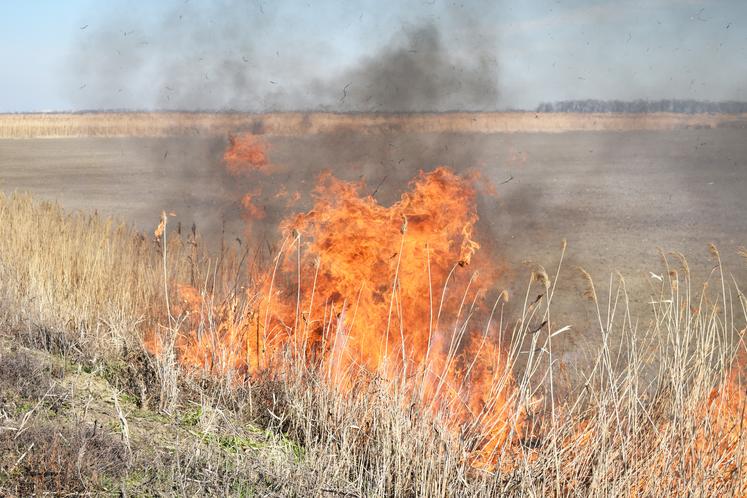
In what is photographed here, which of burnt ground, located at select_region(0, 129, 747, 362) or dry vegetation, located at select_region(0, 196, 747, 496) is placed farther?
burnt ground, located at select_region(0, 129, 747, 362)

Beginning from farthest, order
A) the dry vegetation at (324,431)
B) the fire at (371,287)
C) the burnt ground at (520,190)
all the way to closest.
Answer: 1. the burnt ground at (520,190)
2. the fire at (371,287)
3. the dry vegetation at (324,431)

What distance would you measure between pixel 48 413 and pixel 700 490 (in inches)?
122

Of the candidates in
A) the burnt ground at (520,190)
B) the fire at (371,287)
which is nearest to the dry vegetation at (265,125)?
the burnt ground at (520,190)

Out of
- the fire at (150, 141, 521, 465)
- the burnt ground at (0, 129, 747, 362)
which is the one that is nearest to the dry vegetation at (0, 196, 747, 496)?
the fire at (150, 141, 521, 465)

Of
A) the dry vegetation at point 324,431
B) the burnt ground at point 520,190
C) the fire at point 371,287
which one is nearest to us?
the dry vegetation at point 324,431

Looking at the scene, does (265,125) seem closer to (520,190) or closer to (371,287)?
(520,190)

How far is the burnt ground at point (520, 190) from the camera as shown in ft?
44.9

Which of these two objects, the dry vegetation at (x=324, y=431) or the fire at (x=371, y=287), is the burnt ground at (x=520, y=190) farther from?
the dry vegetation at (x=324, y=431)

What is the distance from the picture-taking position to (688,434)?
3986mm

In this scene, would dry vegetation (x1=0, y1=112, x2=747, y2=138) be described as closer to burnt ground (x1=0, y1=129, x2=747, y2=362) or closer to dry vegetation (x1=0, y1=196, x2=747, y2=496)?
burnt ground (x1=0, y1=129, x2=747, y2=362)

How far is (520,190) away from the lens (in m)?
24.0

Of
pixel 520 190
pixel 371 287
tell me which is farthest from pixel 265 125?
pixel 371 287

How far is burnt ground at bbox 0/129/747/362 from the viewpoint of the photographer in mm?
13672

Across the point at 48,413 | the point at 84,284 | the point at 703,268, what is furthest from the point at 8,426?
the point at 703,268
